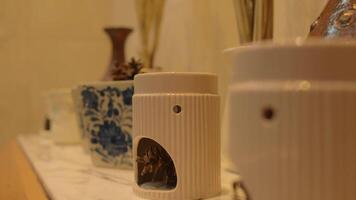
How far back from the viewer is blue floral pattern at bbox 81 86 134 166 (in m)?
0.61

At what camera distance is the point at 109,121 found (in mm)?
625

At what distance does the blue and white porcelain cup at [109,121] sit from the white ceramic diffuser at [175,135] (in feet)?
0.51

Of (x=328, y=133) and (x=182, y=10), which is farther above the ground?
(x=182, y=10)

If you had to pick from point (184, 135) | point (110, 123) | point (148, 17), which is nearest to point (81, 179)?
point (110, 123)

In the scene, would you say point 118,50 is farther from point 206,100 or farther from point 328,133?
point 328,133

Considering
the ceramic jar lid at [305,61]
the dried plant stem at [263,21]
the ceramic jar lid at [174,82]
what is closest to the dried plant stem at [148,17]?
the dried plant stem at [263,21]

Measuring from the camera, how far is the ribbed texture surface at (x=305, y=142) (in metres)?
0.25

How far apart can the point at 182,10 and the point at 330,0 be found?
0.54 m

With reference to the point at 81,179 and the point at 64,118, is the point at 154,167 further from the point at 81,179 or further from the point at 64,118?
the point at 64,118

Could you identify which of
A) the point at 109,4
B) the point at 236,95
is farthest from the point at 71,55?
the point at 236,95

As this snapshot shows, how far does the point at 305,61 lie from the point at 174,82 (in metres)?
0.19

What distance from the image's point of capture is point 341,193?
0.26 m

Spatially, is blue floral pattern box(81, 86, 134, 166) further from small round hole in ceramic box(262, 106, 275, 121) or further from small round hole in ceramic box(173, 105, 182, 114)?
small round hole in ceramic box(262, 106, 275, 121)

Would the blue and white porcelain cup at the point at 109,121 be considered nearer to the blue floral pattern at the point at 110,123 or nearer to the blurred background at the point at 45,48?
the blue floral pattern at the point at 110,123
